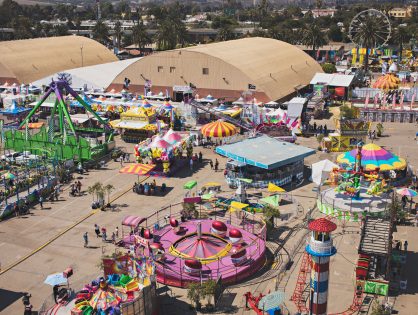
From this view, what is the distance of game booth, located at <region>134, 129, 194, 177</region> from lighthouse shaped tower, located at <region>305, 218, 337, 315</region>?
26.4m

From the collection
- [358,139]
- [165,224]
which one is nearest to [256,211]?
[165,224]

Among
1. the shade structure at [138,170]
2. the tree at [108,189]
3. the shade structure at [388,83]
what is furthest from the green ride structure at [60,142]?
the shade structure at [388,83]

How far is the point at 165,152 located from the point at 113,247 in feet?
50.0

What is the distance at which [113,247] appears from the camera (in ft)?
116

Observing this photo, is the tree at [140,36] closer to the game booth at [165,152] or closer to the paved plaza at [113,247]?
the game booth at [165,152]

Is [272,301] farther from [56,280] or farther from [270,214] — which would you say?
[270,214]

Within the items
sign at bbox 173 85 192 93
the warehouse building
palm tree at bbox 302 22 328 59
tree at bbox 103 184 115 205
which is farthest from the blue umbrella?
palm tree at bbox 302 22 328 59

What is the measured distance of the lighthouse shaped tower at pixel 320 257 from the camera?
23.5 metres

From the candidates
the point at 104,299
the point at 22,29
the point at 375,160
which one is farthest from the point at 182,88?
the point at 22,29

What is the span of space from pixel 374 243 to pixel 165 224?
14331 mm


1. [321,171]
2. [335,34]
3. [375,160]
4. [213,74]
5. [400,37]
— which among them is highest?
[400,37]

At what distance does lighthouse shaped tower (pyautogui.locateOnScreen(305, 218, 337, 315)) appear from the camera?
77.3 ft

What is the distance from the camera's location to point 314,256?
2381cm

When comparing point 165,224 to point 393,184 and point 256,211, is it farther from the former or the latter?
point 393,184
